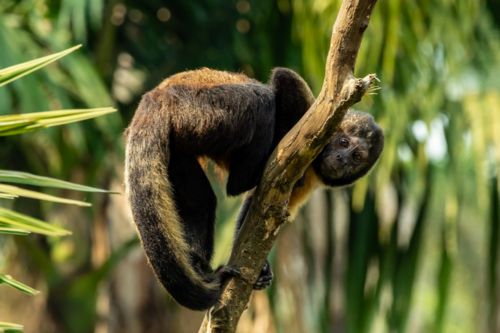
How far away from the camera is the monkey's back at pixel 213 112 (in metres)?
4.60

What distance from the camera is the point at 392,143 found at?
7602mm

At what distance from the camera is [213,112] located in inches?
182

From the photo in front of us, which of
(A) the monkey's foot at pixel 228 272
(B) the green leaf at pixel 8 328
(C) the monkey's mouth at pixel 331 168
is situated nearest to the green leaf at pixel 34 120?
(B) the green leaf at pixel 8 328

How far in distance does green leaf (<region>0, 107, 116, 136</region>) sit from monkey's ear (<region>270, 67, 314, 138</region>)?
217 centimetres

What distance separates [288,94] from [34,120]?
2377 mm

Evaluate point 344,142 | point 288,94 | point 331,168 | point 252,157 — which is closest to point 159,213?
point 252,157

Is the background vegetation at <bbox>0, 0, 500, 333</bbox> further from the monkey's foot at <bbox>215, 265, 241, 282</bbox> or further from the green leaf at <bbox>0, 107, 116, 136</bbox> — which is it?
the green leaf at <bbox>0, 107, 116, 136</bbox>

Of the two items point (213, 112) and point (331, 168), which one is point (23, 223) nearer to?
point (213, 112)

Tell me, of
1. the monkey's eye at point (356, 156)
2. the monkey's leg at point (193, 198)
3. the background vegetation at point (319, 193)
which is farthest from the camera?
the background vegetation at point (319, 193)

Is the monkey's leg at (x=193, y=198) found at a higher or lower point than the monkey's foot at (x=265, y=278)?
higher

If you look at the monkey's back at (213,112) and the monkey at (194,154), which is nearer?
Answer: the monkey at (194,154)

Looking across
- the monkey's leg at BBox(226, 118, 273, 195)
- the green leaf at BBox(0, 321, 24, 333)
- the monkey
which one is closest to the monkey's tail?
the monkey

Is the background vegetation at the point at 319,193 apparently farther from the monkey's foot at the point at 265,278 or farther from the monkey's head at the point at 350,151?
the monkey's foot at the point at 265,278

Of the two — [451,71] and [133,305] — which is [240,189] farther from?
[133,305]
